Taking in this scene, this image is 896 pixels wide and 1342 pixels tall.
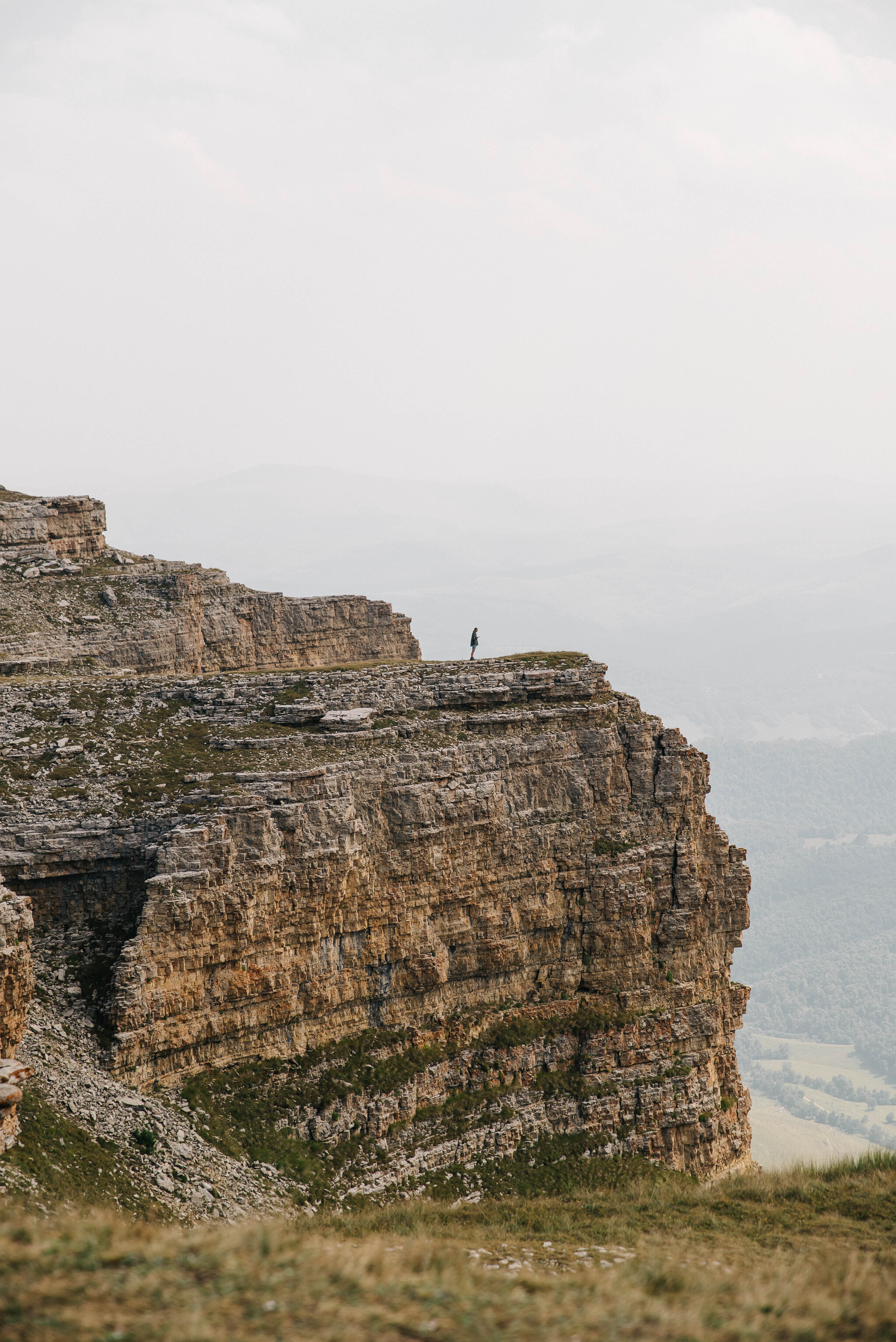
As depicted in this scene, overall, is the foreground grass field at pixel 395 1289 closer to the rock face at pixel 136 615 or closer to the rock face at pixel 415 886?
the rock face at pixel 415 886

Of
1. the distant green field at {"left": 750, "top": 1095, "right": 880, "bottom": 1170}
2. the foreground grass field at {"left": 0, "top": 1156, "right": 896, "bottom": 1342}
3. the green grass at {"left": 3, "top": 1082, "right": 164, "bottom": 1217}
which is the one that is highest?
the foreground grass field at {"left": 0, "top": 1156, "right": 896, "bottom": 1342}

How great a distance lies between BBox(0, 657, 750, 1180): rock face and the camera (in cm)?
4078

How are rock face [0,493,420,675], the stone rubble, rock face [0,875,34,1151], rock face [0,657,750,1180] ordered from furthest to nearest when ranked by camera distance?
1. rock face [0,493,420,675]
2. rock face [0,657,750,1180]
3. the stone rubble
4. rock face [0,875,34,1151]

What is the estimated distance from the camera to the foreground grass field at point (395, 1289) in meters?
18.7

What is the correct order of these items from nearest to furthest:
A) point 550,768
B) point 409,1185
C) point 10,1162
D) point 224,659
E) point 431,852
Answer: point 10,1162, point 409,1185, point 431,852, point 550,768, point 224,659

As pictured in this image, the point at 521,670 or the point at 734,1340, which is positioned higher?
the point at 521,670

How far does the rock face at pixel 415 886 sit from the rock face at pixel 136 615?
40.7 feet

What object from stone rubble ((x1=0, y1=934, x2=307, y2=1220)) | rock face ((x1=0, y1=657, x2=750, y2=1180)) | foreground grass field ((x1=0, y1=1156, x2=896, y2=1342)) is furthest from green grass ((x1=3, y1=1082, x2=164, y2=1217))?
rock face ((x1=0, y1=657, x2=750, y2=1180))

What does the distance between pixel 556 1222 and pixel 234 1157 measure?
12.0 m

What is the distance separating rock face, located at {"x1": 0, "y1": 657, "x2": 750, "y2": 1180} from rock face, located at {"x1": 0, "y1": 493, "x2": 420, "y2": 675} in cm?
1242

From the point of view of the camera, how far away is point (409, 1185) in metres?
41.9

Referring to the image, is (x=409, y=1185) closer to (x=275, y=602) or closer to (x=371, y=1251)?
(x=371, y=1251)

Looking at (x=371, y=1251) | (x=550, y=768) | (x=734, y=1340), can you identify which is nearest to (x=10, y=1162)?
(x=371, y=1251)

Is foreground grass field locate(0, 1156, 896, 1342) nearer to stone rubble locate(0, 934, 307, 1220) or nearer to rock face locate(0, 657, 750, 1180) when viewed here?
stone rubble locate(0, 934, 307, 1220)
